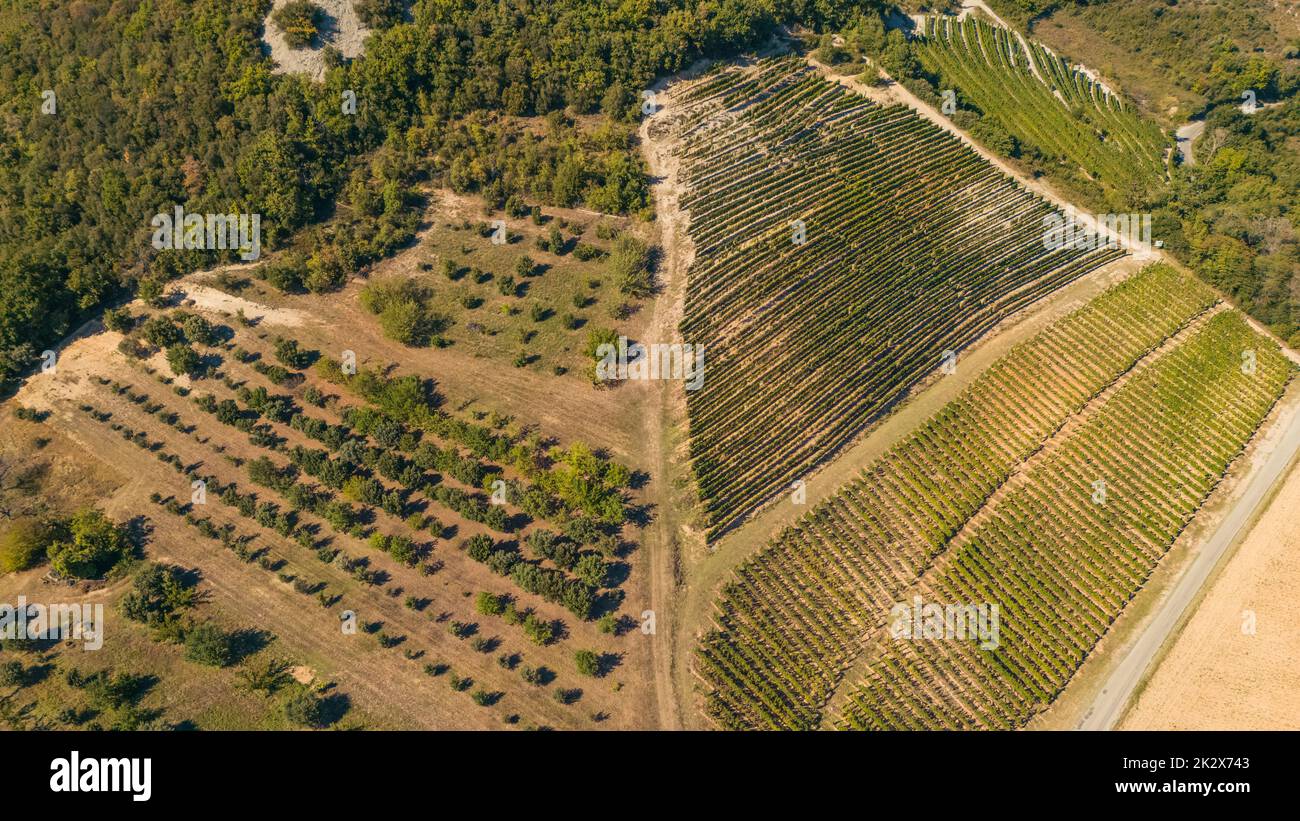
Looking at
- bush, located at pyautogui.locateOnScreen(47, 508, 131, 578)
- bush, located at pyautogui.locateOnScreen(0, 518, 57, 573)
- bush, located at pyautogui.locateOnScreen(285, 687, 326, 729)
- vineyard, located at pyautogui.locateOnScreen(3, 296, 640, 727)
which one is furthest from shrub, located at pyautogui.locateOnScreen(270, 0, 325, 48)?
bush, located at pyautogui.locateOnScreen(285, 687, 326, 729)

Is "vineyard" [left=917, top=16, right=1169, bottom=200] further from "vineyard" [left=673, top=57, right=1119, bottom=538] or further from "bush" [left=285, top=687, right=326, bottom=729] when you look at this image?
"bush" [left=285, top=687, right=326, bottom=729]

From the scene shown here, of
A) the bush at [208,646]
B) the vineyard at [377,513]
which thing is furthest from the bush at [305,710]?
the bush at [208,646]

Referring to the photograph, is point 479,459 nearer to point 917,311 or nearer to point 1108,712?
point 917,311

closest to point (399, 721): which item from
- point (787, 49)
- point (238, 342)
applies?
point (238, 342)

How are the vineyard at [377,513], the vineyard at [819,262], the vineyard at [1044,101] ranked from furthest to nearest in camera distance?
1. the vineyard at [1044,101]
2. the vineyard at [819,262]
3. the vineyard at [377,513]

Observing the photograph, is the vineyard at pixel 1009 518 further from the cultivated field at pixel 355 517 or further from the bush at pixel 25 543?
the bush at pixel 25 543
